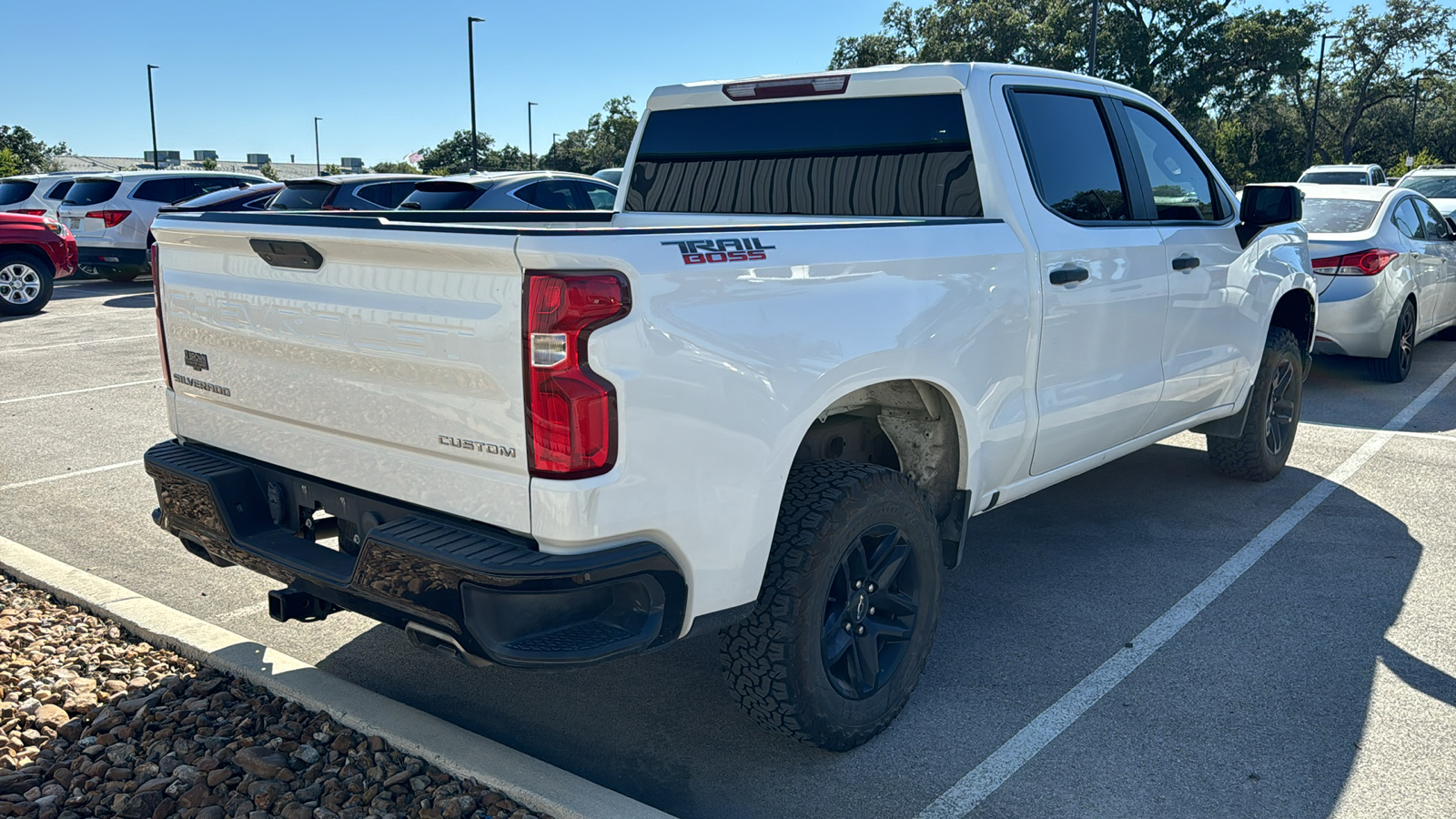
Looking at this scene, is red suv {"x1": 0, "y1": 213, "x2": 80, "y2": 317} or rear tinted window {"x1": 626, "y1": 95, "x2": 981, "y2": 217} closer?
rear tinted window {"x1": 626, "y1": 95, "x2": 981, "y2": 217}

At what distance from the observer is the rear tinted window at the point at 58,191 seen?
18891 mm

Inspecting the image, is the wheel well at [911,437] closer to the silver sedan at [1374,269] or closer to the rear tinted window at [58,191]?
the silver sedan at [1374,269]

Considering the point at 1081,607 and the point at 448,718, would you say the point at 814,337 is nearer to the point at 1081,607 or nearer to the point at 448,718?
the point at 448,718

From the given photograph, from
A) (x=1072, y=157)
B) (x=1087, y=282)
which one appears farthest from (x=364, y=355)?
(x=1072, y=157)

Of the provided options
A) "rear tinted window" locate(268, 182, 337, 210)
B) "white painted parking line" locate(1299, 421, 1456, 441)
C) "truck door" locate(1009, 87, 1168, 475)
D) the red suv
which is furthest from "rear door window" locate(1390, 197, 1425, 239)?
the red suv

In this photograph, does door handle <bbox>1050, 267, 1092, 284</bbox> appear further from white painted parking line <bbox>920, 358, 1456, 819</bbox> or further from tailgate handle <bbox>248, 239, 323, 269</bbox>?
tailgate handle <bbox>248, 239, 323, 269</bbox>

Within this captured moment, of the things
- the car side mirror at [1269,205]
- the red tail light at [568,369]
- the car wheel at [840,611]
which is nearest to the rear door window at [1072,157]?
the car side mirror at [1269,205]

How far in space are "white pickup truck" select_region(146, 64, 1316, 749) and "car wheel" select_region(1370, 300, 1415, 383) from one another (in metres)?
5.24

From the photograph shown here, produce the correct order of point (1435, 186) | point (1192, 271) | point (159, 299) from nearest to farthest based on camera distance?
point (159, 299)
point (1192, 271)
point (1435, 186)

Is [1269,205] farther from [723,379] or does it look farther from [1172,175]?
[723,379]

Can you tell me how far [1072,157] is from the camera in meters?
4.41

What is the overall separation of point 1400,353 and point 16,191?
67.3 ft

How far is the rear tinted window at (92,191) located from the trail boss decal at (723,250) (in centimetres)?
1744

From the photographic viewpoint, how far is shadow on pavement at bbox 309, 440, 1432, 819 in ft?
10.5
